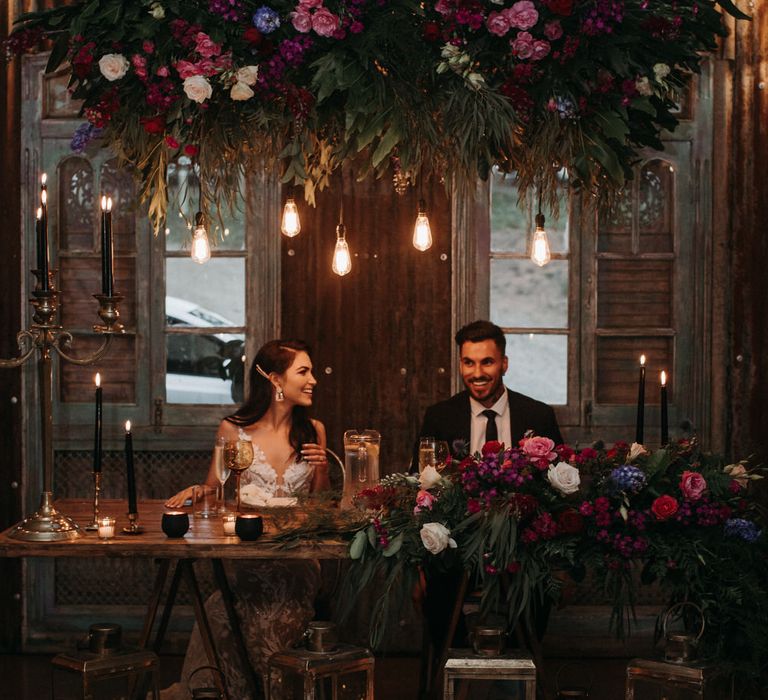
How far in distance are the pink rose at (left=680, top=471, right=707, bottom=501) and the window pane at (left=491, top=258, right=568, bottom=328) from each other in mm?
2250

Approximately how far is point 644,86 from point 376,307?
7.54 feet

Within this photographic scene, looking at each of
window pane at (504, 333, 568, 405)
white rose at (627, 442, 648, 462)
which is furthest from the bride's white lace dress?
window pane at (504, 333, 568, 405)

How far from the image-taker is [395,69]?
13.2ft

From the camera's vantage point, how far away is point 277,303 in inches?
236

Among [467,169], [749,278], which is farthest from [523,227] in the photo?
[467,169]

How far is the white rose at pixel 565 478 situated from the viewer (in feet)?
12.7

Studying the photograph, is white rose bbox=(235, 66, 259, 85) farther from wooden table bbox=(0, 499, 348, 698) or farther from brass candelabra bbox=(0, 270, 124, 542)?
wooden table bbox=(0, 499, 348, 698)

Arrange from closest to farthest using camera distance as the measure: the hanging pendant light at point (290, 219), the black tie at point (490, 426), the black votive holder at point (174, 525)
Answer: the black votive holder at point (174, 525)
the hanging pendant light at point (290, 219)
the black tie at point (490, 426)

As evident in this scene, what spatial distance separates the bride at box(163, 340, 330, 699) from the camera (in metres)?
4.64

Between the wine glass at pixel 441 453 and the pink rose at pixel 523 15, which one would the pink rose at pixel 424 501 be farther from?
the pink rose at pixel 523 15

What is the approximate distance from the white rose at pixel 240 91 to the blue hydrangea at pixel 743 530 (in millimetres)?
2027

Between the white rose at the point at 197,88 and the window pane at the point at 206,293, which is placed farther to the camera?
the window pane at the point at 206,293

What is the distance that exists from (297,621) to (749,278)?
277 centimetres

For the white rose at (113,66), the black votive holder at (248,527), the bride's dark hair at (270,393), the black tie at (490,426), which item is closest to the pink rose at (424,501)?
the black votive holder at (248,527)
